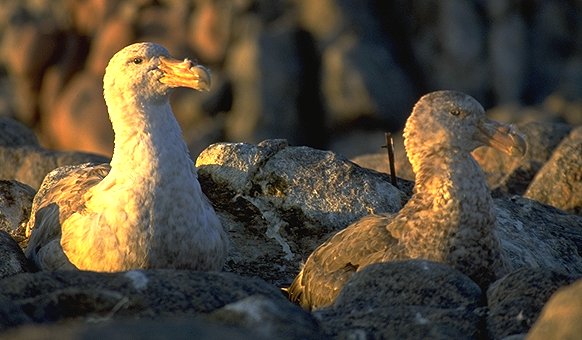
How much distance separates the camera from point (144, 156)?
29.6 ft

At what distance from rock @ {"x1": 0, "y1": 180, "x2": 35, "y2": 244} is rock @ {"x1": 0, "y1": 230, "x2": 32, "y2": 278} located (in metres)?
1.64

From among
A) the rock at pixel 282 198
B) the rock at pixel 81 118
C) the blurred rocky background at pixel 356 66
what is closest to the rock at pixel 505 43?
the blurred rocky background at pixel 356 66

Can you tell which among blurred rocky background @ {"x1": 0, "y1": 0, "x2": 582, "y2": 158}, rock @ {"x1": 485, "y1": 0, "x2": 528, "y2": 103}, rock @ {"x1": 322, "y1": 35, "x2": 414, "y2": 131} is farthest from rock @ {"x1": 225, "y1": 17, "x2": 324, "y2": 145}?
rock @ {"x1": 485, "y1": 0, "x2": 528, "y2": 103}

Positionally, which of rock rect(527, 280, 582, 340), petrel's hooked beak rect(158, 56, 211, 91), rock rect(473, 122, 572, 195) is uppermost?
petrel's hooked beak rect(158, 56, 211, 91)

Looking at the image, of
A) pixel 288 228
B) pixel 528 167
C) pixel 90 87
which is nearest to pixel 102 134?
pixel 90 87

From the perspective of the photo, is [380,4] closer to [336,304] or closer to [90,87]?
[90,87]

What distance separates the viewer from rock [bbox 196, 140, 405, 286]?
10.5 meters

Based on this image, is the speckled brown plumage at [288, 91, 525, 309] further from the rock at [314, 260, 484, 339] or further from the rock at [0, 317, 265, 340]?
the rock at [0, 317, 265, 340]

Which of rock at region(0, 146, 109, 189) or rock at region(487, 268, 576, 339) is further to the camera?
rock at region(0, 146, 109, 189)

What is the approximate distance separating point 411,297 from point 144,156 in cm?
225

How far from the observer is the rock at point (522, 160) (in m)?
13.1

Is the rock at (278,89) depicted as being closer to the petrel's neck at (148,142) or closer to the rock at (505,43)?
the rock at (505,43)

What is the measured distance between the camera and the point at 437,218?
873 centimetres

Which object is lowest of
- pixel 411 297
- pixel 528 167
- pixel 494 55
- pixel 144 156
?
pixel 494 55
